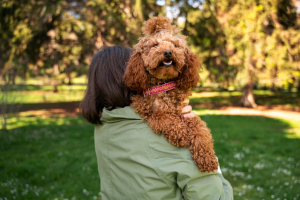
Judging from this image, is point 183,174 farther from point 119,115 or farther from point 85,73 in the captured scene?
point 85,73

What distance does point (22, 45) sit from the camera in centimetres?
1100

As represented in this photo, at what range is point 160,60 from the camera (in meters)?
1.56

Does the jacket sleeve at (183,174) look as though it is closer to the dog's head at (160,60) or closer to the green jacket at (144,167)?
the green jacket at (144,167)

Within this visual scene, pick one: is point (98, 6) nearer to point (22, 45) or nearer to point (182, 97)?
point (22, 45)

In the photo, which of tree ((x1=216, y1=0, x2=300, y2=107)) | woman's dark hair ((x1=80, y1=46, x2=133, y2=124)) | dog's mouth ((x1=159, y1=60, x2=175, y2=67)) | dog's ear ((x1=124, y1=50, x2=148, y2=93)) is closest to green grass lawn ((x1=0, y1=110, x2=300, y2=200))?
woman's dark hair ((x1=80, y1=46, x2=133, y2=124))

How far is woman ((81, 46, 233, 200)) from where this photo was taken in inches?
53.2

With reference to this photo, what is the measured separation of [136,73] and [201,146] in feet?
1.98

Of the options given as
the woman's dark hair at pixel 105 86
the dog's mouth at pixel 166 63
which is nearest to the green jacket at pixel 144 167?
the woman's dark hair at pixel 105 86

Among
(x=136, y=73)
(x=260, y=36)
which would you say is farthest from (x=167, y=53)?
(x=260, y=36)

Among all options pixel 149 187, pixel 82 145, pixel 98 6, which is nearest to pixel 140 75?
pixel 149 187

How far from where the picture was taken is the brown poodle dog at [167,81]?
1.54m

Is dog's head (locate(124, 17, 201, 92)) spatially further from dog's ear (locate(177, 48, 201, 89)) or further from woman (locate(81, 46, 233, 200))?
woman (locate(81, 46, 233, 200))

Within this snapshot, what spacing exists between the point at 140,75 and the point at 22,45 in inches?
439

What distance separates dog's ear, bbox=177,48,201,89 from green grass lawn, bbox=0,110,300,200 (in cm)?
330
